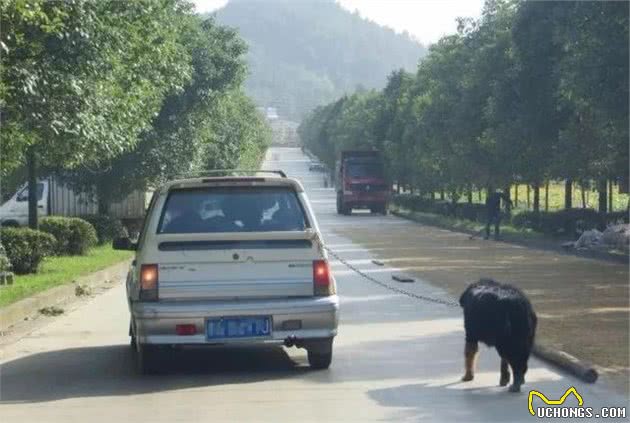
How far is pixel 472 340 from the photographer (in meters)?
10.5

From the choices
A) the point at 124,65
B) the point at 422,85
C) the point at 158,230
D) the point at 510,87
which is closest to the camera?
the point at 158,230

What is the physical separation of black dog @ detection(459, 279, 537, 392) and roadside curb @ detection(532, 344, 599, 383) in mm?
773

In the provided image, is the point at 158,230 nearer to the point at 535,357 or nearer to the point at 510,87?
the point at 535,357

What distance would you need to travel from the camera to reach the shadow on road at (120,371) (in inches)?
424

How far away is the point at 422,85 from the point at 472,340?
48942mm

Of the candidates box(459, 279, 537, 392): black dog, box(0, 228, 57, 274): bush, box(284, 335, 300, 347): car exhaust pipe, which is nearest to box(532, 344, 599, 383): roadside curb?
box(459, 279, 537, 392): black dog

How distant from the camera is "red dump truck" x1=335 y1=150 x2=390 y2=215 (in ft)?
218

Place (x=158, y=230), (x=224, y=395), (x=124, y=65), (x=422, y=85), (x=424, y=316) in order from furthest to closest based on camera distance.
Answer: (x=422, y=85) → (x=124, y=65) → (x=424, y=316) → (x=158, y=230) → (x=224, y=395)

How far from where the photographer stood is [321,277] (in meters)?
11.0

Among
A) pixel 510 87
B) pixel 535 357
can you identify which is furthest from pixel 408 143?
pixel 535 357

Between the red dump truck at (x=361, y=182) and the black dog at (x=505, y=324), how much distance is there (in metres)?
56.0

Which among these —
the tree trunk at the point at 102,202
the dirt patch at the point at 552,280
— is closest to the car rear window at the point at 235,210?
the dirt patch at the point at 552,280

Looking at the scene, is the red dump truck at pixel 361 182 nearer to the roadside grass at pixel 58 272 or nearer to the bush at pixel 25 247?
the roadside grass at pixel 58 272

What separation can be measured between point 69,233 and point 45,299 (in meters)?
10.1
